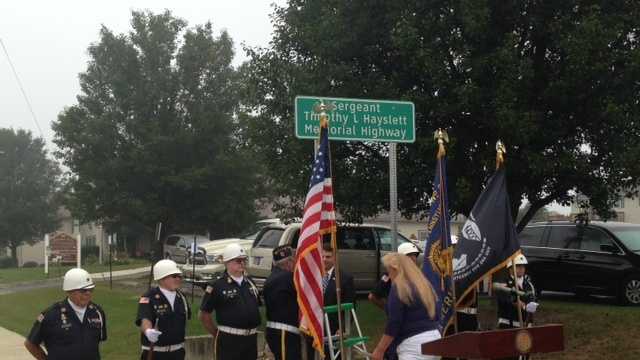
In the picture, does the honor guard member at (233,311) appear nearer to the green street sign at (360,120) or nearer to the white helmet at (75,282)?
the white helmet at (75,282)

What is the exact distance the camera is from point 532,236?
17.5 metres

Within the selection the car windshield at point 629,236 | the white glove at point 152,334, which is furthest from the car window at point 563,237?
the white glove at point 152,334

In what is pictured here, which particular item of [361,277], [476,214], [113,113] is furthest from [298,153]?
[113,113]

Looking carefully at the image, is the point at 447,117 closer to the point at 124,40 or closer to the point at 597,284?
the point at 597,284

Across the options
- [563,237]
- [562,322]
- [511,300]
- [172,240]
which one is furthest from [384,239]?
[172,240]

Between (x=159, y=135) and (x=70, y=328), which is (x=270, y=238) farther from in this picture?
(x=159, y=135)

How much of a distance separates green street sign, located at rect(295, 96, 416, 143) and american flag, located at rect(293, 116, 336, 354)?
107 inches

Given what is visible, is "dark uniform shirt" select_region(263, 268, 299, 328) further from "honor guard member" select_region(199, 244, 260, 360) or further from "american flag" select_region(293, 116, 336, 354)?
"american flag" select_region(293, 116, 336, 354)

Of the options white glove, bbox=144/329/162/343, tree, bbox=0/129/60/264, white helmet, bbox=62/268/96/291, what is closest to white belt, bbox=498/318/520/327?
white glove, bbox=144/329/162/343

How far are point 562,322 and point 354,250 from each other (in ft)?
16.0

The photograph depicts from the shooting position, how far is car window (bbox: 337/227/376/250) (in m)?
16.9

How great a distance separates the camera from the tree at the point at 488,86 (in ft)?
38.6

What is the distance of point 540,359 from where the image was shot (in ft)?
37.1

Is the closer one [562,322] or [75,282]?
[75,282]
